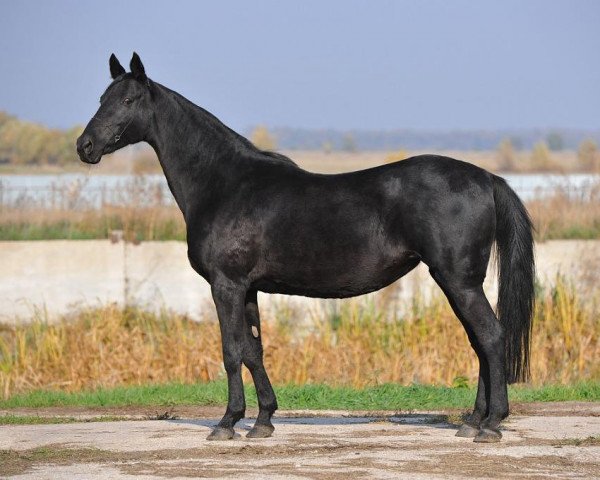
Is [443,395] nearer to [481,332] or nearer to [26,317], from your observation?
[481,332]

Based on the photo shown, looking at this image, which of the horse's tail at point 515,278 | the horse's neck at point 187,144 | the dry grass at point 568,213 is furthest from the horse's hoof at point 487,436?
the dry grass at point 568,213

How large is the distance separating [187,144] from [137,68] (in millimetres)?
716

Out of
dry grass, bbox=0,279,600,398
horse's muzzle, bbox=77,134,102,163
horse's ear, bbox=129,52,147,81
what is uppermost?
horse's ear, bbox=129,52,147,81

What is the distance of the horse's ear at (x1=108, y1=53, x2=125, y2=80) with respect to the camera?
9555mm

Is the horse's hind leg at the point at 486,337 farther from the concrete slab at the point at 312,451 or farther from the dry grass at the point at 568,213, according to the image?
the dry grass at the point at 568,213

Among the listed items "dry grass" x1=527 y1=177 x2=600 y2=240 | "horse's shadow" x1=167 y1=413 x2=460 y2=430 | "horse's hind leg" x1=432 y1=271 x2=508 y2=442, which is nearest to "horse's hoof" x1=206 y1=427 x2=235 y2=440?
"horse's shadow" x1=167 y1=413 x2=460 y2=430

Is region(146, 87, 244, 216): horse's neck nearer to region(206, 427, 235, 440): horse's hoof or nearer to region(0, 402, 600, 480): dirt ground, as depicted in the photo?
region(206, 427, 235, 440): horse's hoof

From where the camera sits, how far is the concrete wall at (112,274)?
1725cm

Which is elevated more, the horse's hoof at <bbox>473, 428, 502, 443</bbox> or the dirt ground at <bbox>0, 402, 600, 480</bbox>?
the horse's hoof at <bbox>473, 428, 502, 443</bbox>

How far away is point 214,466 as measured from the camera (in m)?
7.96

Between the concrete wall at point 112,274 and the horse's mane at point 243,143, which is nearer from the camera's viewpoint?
the horse's mane at point 243,143

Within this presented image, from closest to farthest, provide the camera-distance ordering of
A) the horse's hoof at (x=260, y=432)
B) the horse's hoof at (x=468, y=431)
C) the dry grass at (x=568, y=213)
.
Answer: the horse's hoof at (x=468, y=431), the horse's hoof at (x=260, y=432), the dry grass at (x=568, y=213)

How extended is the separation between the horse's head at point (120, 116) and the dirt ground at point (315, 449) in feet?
7.39

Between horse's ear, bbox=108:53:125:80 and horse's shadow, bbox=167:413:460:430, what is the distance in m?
2.98
